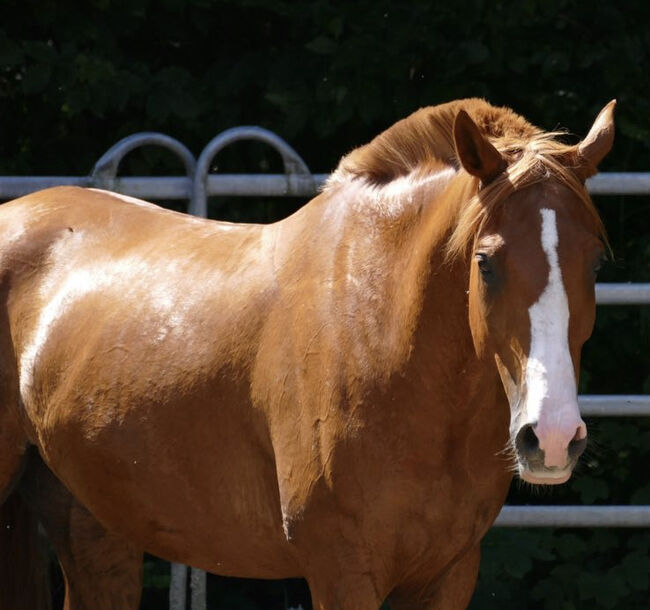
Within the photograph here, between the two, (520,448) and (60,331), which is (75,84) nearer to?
(60,331)

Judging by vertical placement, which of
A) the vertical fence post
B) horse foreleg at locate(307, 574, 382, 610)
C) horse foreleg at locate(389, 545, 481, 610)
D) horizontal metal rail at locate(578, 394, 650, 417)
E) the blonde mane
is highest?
the blonde mane

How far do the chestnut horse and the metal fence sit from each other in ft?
2.60

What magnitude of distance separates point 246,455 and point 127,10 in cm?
244

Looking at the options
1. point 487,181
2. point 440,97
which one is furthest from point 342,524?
point 440,97

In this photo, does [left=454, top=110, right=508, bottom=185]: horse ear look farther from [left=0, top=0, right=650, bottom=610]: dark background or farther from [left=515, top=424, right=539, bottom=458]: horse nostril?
[left=0, top=0, right=650, bottom=610]: dark background

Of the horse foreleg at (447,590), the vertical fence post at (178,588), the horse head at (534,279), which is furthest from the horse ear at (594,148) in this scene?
the vertical fence post at (178,588)

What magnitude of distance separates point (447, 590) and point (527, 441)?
656 millimetres

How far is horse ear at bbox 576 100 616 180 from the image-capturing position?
2858mm

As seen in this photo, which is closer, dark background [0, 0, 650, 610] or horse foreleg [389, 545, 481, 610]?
horse foreleg [389, 545, 481, 610]

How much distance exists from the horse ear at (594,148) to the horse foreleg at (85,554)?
1874mm

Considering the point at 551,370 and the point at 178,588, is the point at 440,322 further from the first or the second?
the point at 178,588

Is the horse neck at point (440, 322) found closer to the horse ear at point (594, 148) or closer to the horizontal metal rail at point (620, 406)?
the horse ear at point (594, 148)

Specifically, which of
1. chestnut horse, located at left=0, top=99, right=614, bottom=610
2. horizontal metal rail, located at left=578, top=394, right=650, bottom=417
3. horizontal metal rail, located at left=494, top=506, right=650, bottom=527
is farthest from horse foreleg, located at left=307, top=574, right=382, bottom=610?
horizontal metal rail, located at left=578, top=394, right=650, bottom=417

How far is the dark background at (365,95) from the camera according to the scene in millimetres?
4785
